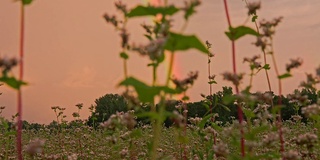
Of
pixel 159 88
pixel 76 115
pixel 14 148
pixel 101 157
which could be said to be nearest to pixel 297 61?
pixel 159 88

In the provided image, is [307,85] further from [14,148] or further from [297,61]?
[14,148]

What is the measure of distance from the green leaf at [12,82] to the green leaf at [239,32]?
6.67 ft

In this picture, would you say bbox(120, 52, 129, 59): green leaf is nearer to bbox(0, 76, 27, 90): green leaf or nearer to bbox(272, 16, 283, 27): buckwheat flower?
bbox(0, 76, 27, 90): green leaf

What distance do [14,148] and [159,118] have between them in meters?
13.1

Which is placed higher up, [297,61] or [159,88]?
[297,61]

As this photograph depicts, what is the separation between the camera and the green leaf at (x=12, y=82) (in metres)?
3.39

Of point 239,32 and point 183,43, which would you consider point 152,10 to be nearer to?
point 183,43

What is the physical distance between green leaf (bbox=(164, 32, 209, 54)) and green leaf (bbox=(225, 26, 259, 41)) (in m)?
1.34

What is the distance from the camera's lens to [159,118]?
3.10 m

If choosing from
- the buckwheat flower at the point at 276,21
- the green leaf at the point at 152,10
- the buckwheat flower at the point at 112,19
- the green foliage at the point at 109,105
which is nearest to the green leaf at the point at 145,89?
the green leaf at the point at 152,10

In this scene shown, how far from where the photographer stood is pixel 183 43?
3.20 meters

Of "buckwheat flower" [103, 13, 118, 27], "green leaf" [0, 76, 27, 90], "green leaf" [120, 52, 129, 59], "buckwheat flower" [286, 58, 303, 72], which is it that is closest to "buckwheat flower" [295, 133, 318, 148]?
"buckwheat flower" [286, 58, 303, 72]

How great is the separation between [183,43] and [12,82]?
4.07 ft

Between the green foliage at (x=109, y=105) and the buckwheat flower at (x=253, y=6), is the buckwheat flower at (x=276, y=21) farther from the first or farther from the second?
the green foliage at (x=109, y=105)
